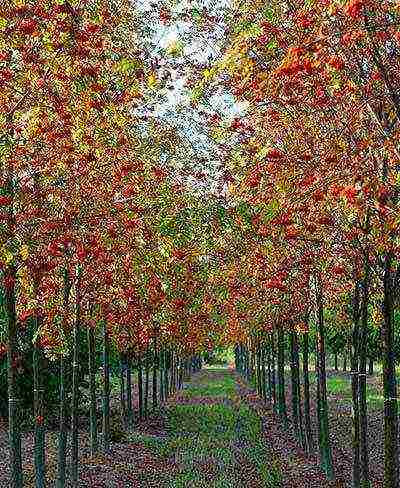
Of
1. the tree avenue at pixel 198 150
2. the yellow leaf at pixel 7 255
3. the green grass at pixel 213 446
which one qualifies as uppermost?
the tree avenue at pixel 198 150

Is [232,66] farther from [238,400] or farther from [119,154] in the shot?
[238,400]

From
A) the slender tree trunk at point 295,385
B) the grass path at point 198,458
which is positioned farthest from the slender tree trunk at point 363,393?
the slender tree trunk at point 295,385

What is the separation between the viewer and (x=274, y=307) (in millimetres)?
23156

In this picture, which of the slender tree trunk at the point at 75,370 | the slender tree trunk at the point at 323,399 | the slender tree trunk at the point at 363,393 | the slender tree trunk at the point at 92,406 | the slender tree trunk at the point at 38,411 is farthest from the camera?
the slender tree trunk at the point at 92,406

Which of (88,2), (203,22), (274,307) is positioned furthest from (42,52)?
(274,307)

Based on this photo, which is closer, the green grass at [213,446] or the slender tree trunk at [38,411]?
the slender tree trunk at [38,411]

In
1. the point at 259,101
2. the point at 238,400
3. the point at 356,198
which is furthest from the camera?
the point at 238,400

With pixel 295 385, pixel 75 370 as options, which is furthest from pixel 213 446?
pixel 75 370

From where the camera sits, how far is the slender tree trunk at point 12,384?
34.1 ft

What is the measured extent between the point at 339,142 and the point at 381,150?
78 centimetres

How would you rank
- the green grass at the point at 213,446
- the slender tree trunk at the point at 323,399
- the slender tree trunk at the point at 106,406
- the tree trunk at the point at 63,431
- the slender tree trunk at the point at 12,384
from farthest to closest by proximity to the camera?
the slender tree trunk at the point at 106,406 < the green grass at the point at 213,446 < the slender tree trunk at the point at 323,399 < the tree trunk at the point at 63,431 < the slender tree trunk at the point at 12,384

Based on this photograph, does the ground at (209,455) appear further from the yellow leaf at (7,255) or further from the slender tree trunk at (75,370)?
the yellow leaf at (7,255)

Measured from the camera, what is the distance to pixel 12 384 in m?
11.0

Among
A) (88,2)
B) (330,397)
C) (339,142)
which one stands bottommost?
(330,397)
